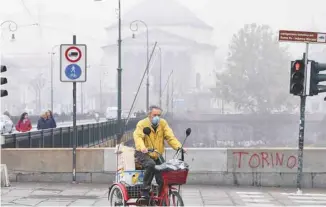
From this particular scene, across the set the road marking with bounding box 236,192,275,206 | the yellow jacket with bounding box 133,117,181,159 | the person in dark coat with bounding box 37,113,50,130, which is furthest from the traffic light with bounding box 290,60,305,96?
the person in dark coat with bounding box 37,113,50,130

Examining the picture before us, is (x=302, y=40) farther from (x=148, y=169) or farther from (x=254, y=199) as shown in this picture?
(x=148, y=169)

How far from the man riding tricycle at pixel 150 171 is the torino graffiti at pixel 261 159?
5.42 metres

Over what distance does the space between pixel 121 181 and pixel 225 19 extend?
13070cm

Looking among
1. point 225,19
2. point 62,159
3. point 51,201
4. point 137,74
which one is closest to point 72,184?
point 62,159

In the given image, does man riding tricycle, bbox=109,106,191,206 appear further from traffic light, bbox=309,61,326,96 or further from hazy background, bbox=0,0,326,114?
hazy background, bbox=0,0,326,114

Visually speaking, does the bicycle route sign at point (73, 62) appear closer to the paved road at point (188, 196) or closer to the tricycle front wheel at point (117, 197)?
the paved road at point (188, 196)

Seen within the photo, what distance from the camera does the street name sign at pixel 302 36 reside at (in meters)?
13.0

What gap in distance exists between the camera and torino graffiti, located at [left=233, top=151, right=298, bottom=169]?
46.3 feet

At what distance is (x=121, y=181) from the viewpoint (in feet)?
29.8

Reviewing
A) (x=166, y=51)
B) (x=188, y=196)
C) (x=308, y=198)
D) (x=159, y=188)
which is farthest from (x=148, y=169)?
(x=166, y=51)

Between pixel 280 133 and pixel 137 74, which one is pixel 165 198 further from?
pixel 137 74

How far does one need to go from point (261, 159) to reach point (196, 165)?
144 centimetres

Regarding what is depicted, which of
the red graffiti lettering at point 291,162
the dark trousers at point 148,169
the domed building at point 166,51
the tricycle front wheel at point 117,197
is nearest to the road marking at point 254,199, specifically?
the red graffiti lettering at point 291,162

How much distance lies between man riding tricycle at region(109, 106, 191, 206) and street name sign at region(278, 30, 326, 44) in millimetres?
4977
